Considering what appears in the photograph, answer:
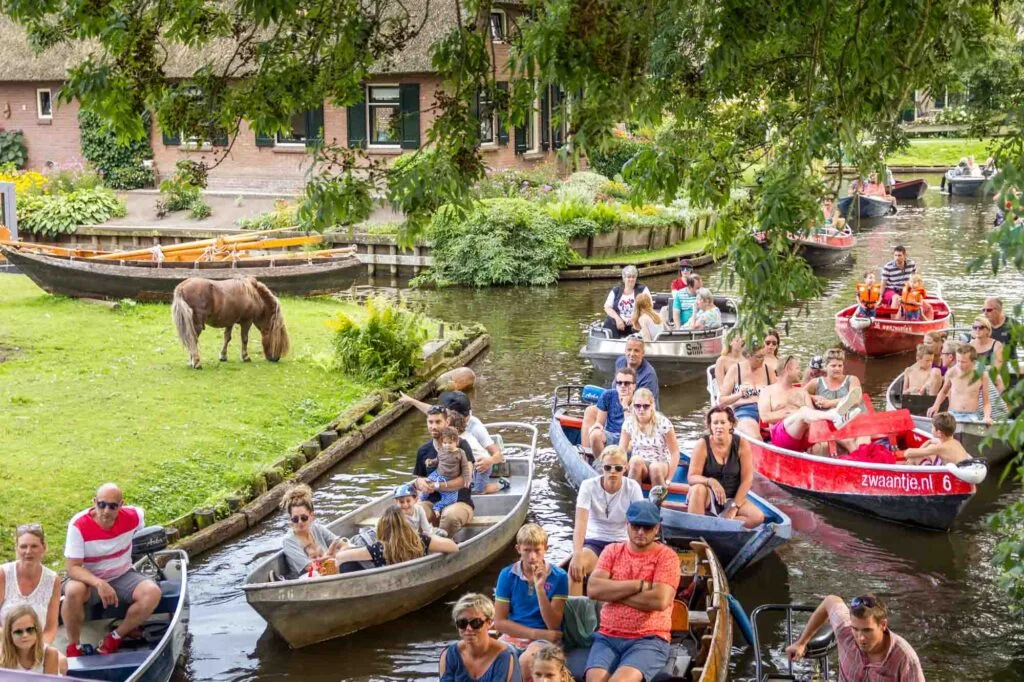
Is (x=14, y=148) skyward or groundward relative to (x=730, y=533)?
skyward

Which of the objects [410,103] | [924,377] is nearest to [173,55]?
[410,103]

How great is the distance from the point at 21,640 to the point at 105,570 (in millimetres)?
1973

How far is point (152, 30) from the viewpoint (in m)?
9.34

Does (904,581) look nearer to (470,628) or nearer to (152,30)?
(470,628)

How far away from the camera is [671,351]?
21.0 m

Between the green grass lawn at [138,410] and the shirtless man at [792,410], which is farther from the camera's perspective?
the shirtless man at [792,410]

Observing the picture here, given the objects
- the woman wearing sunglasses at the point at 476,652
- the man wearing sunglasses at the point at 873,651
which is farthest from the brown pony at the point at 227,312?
the man wearing sunglasses at the point at 873,651

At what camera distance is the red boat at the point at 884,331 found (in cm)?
2300

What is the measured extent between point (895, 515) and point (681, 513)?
11.4ft

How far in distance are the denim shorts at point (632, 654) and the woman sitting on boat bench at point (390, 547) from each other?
2.82 meters

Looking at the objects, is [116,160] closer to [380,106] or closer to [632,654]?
[380,106]

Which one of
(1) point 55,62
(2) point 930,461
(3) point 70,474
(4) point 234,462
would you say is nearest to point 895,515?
(2) point 930,461

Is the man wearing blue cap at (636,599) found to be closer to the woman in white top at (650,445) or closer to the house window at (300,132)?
the woman in white top at (650,445)

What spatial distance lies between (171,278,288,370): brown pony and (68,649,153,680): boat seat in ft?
33.3
